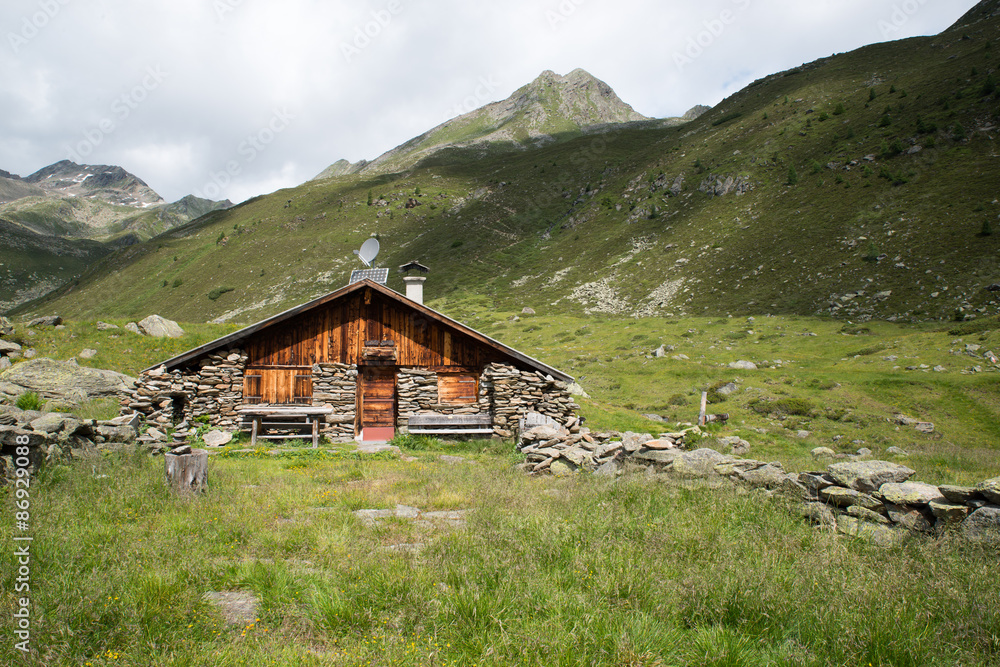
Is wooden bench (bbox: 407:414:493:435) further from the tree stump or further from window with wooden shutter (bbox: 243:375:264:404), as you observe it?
the tree stump

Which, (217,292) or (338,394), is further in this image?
(217,292)

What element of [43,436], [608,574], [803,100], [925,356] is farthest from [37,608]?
[803,100]

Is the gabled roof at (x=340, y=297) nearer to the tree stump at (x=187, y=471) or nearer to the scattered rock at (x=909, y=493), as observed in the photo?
the tree stump at (x=187, y=471)

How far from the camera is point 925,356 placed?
2542 centimetres

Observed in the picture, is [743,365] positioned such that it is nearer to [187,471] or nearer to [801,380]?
[801,380]

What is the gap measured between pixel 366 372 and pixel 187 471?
10.8 metres

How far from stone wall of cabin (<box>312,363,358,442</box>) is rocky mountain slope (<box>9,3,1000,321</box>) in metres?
37.3

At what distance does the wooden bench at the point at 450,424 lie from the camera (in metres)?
18.0

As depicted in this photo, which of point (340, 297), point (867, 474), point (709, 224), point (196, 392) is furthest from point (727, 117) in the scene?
point (867, 474)

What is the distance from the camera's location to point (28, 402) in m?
15.4

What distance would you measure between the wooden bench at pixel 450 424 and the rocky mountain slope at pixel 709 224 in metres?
33.6

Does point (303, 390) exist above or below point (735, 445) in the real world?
above

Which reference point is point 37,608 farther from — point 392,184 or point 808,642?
point 392,184

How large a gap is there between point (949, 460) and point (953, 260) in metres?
34.3
